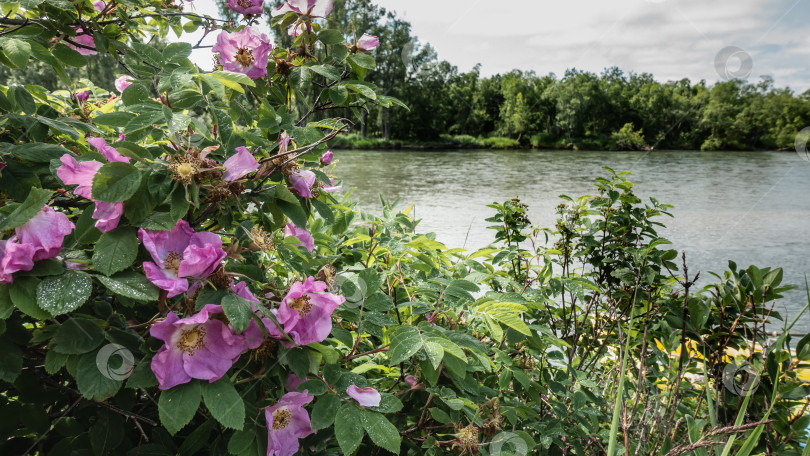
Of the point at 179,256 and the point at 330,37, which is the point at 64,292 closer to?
the point at 179,256

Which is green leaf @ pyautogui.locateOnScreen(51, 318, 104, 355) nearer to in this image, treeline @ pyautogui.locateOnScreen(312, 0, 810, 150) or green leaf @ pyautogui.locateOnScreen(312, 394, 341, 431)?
green leaf @ pyautogui.locateOnScreen(312, 394, 341, 431)

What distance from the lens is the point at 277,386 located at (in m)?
0.80

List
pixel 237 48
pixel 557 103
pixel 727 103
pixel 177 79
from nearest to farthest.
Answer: pixel 177 79 < pixel 237 48 < pixel 727 103 < pixel 557 103

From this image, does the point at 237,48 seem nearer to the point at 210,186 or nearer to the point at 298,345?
the point at 210,186

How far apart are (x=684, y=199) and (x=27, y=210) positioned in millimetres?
11971

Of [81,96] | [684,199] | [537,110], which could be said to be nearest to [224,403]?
[81,96]

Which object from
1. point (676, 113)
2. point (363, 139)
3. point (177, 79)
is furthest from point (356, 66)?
point (363, 139)

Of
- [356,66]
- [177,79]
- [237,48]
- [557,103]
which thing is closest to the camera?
[177,79]

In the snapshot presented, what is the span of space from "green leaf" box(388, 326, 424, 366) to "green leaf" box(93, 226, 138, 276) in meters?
0.41

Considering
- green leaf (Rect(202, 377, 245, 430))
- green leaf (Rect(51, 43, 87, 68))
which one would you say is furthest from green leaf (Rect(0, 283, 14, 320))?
green leaf (Rect(51, 43, 87, 68))

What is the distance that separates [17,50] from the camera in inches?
31.7

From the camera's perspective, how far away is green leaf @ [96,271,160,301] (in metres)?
0.59

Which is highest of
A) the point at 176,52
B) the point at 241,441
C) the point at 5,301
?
the point at 176,52

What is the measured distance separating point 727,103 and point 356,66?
18.4 meters
